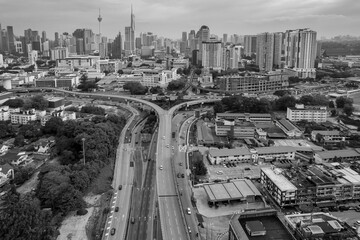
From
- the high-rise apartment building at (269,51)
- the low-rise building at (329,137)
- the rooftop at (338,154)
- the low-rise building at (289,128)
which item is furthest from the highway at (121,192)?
the high-rise apartment building at (269,51)

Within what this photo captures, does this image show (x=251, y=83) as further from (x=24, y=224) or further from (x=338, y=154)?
(x=24, y=224)

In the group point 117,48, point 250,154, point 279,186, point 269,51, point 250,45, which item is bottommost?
point 279,186

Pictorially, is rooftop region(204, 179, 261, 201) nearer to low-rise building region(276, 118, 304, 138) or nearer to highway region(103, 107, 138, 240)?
highway region(103, 107, 138, 240)

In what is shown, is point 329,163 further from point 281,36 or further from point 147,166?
point 281,36

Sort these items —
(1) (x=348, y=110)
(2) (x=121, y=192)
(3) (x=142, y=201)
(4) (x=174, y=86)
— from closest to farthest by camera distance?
(3) (x=142, y=201) < (2) (x=121, y=192) < (1) (x=348, y=110) < (4) (x=174, y=86)

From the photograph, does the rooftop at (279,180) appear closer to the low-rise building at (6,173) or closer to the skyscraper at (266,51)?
the low-rise building at (6,173)

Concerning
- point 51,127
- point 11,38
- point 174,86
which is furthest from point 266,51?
point 11,38

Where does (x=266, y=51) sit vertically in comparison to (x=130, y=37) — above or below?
below

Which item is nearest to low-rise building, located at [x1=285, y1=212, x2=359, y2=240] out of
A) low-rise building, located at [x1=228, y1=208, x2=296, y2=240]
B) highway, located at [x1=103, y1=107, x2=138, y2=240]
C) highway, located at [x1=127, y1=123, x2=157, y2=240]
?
low-rise building, located at [x1=228, y1=208, x2=296, y2=240]
